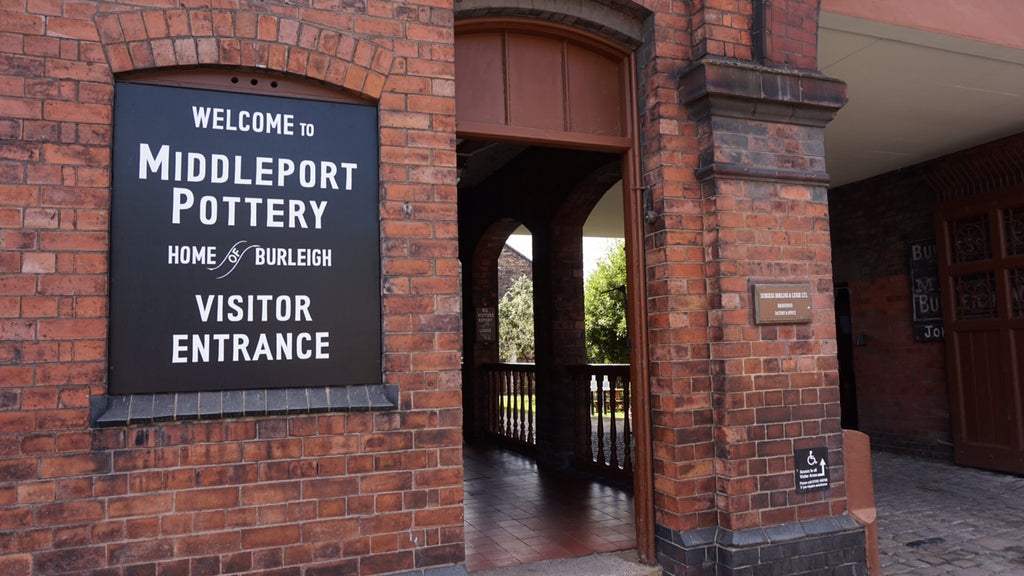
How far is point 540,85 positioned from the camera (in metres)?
4.28

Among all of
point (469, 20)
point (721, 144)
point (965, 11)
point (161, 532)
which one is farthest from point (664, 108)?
point (161, 532)

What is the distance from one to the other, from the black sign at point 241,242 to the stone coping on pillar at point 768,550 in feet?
6.62

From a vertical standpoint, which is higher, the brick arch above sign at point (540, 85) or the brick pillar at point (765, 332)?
the brick arch above sign at point (540, 85)

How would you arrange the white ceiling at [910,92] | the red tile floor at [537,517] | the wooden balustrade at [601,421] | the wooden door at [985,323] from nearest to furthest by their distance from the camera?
the red tile floor at [537,517], the white ceiling at [910,92], the wooden balustrade at [601,421], the wooden door at [985,323]

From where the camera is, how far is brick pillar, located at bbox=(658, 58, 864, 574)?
13.2 feet

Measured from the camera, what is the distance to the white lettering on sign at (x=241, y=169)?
10.5 ft

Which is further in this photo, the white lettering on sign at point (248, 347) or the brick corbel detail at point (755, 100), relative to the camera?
the brick corbel detail at point (755, 100)

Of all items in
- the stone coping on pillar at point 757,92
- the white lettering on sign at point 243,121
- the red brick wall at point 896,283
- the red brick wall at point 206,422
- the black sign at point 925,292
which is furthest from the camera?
the black sign at point 925,292

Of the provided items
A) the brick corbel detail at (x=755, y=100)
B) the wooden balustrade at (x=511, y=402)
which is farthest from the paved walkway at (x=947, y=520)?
the wooden balustrade at (x=511, y=402)

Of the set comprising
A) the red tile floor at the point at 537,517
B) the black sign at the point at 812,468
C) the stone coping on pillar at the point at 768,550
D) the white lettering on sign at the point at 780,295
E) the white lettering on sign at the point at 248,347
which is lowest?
the red tile floor at the point at 537,517

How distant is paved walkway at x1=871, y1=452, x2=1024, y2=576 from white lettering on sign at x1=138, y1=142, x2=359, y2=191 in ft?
14.2

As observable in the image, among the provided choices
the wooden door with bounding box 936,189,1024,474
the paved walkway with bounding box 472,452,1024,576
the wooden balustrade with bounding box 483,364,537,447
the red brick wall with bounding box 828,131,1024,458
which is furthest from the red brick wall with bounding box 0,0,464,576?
the red brick wall with bounding box 828,131,1024,458

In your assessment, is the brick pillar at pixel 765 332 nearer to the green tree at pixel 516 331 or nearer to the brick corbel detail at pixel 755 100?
the brick corbel detail at pixel 755 100

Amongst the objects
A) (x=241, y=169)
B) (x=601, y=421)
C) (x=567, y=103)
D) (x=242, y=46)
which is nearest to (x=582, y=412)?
(x=601, y=421)
